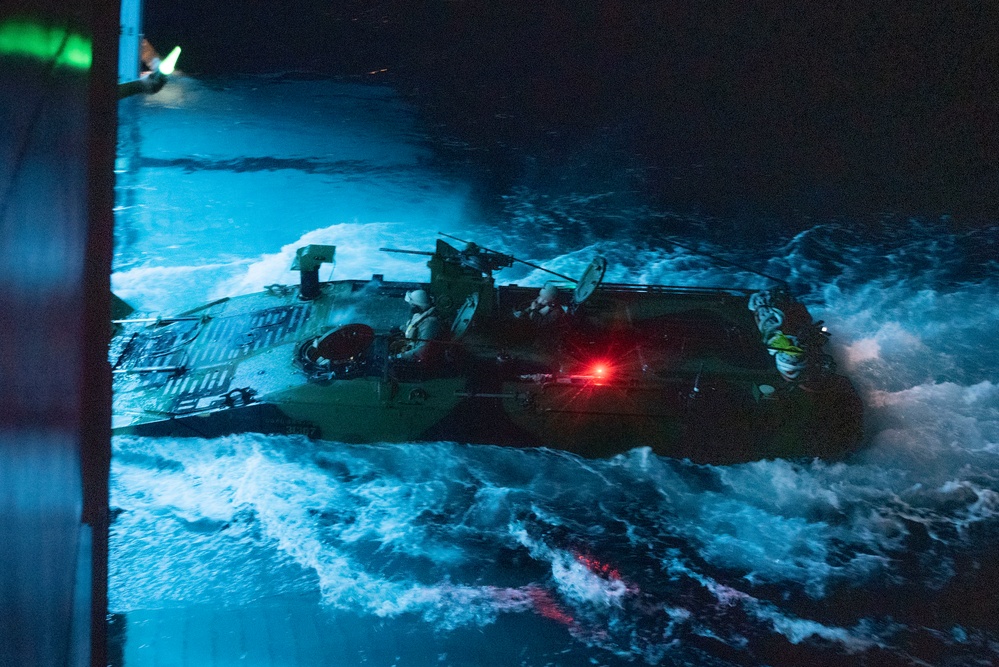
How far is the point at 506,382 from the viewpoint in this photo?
8.72 metres

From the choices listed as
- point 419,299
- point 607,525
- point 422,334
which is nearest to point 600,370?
point 607,525

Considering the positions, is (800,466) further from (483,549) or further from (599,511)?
(483,549)

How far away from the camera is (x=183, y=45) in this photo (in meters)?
12.4

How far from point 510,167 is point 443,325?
6059 millimetres

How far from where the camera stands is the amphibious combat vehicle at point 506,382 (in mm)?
8516

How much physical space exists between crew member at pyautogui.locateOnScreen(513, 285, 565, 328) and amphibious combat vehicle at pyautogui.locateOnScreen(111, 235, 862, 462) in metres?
0.05

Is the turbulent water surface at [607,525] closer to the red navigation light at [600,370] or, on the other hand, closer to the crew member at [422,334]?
the red navigation light at [600,370]

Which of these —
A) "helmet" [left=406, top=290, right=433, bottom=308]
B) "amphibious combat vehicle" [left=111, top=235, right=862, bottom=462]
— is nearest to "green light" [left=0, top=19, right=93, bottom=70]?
"amphibious combat vehicle" [left=111, top=235, right=862, bottom=462]

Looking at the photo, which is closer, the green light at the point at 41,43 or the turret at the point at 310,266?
the green light at the point at 41,43

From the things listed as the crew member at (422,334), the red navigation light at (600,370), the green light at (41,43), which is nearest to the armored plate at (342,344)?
the crew member at (422,334)

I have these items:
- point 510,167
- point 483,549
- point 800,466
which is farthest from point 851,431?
point 510,167

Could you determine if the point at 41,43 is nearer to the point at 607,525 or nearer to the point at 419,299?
the point at 607,525

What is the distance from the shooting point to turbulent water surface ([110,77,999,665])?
750 centimetres

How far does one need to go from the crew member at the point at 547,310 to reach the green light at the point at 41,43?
7.91 metres
